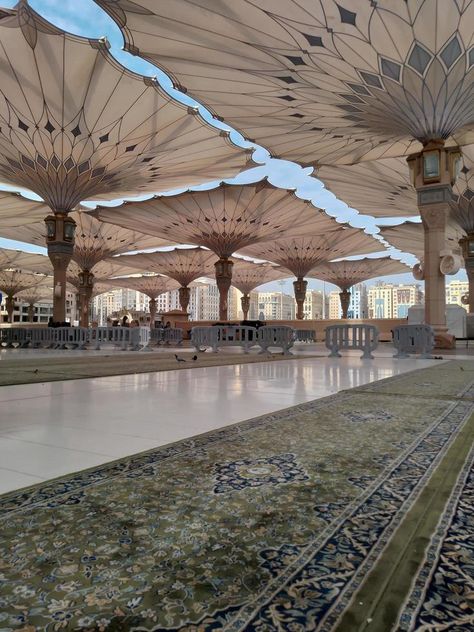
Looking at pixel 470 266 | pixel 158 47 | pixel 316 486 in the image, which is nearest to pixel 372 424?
pixel 316 486

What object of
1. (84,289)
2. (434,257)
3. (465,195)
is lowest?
(434,257)

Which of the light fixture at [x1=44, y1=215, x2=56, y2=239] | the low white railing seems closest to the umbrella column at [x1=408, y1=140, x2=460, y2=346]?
the low white railing

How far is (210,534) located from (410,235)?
3107 cm

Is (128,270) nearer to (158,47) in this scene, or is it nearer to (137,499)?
(158,47)

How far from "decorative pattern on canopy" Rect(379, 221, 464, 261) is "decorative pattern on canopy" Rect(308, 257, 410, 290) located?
788 cm

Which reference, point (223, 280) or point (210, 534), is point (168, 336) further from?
point (210, 534)

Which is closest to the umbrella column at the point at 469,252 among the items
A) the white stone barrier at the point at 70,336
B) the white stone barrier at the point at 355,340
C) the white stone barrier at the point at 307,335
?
the white stone barrier at the point at 307,335

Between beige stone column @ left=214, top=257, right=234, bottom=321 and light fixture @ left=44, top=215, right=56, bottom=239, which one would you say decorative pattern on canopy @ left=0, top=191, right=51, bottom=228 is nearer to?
light fixture @ left=44, top=215, right=56, bottom=239

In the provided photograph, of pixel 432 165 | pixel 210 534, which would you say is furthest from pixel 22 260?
pixel 210 534

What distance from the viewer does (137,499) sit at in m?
1.48

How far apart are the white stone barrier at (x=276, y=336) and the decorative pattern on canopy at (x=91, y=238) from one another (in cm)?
2141

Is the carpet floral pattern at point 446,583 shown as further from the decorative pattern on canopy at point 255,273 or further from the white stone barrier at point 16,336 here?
the decorative pattern on canopy at point 255,273

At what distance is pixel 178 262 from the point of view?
3922 cm

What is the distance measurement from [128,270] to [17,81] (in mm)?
34785
